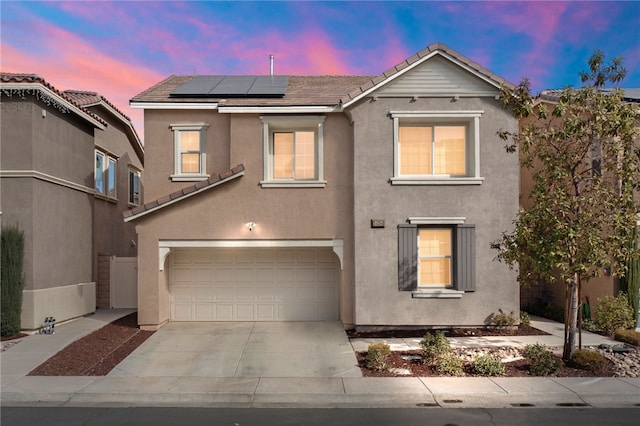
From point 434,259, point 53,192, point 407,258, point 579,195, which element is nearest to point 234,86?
point 53,192

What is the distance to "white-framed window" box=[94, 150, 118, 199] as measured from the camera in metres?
15.2

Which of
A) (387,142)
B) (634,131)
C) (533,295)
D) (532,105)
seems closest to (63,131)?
(387,142)

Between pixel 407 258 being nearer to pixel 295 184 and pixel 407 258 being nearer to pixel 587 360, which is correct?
pixel 295 184

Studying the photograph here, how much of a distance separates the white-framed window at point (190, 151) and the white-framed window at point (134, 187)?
264 inches

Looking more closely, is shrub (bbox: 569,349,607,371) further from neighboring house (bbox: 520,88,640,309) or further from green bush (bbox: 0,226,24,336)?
green bush (bbox: 0,226,24,336)

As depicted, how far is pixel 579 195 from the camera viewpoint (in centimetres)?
827

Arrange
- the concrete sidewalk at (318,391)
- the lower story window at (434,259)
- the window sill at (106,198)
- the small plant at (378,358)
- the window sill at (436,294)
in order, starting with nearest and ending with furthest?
the concrete sidewalk at (318,391), the small plant at (378,358), the window sill at (436,294), the lower story window at (434,259), the window sill at (106,198)

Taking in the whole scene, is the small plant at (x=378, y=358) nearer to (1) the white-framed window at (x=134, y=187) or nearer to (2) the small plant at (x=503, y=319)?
(2) the small plant at (x=503, y=319)

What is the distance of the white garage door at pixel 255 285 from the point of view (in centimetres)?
1246

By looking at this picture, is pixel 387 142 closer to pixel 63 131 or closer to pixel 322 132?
pixel 322 132

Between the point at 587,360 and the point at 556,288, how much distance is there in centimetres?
619


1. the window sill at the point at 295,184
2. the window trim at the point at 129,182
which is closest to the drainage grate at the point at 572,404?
the window sill at the point at 295,184

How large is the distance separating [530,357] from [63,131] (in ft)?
45.2

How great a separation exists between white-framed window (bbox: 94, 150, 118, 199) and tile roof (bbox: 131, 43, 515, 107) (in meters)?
3.95
